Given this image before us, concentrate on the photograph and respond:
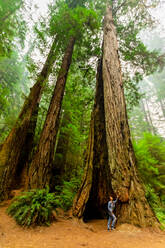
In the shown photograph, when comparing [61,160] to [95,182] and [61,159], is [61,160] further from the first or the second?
[95,182]

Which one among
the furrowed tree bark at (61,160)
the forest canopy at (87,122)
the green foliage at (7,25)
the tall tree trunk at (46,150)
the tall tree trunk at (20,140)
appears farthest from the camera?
the furrowed tree bark at (61,160)

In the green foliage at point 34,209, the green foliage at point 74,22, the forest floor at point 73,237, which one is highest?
the green foliage at point 74,22

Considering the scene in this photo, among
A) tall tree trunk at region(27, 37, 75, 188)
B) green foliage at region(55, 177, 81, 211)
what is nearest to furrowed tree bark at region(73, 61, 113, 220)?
green foliage at region(55, 177, 81, 211)

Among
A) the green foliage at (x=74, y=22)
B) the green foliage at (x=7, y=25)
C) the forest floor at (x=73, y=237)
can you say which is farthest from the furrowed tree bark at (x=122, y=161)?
the green foliage at (x=7, y=25)

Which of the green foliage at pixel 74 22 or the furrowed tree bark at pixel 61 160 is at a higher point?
the green foliage at pixel 74 22

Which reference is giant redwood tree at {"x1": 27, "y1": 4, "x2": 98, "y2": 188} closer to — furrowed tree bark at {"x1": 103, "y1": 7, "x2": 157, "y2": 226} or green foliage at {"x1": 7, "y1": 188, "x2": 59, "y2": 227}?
green foliage at {"x1": 7, "y1": 188, "x2": 59, "y2": 227}

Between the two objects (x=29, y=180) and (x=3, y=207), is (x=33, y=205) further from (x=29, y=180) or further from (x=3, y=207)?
(x=3, y=207)

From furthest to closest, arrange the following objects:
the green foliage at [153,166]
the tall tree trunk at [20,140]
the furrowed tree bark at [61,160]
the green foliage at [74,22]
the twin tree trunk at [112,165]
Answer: the green foliage at [153,166] → the furrowed tree bark at [61,160] → the green foliage at [74,22] → the tall tree trunk at [20,140] → the twin tree trunk at [112,165]

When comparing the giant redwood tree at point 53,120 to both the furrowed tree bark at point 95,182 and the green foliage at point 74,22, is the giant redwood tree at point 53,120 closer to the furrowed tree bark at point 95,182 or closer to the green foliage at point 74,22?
the green foliage at point 74,22

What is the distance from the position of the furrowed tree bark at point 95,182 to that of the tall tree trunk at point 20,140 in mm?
3016

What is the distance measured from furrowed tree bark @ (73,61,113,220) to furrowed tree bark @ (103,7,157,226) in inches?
24.4

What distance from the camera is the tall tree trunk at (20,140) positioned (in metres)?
5.16

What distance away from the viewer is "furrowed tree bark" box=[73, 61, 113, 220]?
407 cm

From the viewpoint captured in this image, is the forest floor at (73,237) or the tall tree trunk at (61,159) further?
the tall tree trunk at (61,159)
